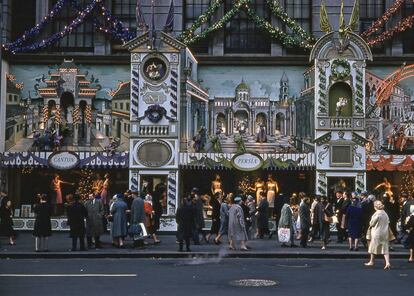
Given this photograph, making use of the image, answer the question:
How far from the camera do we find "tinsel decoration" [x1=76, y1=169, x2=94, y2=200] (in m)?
30.2

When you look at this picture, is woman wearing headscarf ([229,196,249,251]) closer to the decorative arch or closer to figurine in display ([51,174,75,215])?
the decorative arch

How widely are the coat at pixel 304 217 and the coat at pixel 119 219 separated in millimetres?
5637

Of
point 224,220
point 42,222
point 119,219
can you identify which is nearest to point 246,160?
point 224,220

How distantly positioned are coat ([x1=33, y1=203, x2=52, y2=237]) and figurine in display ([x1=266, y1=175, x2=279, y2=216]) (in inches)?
406

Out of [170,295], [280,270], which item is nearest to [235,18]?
[280,270]

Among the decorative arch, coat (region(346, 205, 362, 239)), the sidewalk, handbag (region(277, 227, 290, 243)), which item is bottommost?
the sidewalk

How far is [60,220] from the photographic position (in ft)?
93.4

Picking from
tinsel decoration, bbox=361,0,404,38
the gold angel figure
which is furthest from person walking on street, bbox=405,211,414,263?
tinsel decoration, bbox=361,0,404,38

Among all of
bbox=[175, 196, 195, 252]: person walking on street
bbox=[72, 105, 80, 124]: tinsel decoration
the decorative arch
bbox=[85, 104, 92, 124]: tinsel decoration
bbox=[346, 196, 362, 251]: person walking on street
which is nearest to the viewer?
bbox=[175, 196, 195, 252]: person walking on street

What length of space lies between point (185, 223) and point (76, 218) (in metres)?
3.33

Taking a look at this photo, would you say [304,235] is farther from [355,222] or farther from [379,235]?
[379,235]

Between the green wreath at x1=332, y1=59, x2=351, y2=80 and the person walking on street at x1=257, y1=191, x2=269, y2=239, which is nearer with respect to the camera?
the person walking on street at x1=257, y1=191, x2=269, y2=239

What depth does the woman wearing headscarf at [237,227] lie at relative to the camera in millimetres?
21328

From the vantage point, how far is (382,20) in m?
31.7
